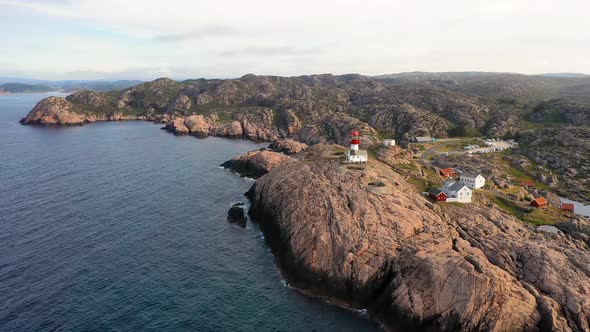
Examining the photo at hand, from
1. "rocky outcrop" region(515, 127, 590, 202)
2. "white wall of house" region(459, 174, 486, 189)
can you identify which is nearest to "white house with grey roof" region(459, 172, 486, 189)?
"white wall of house" region(459, 174, 486, 189)

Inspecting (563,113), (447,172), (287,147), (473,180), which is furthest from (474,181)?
(563,113)

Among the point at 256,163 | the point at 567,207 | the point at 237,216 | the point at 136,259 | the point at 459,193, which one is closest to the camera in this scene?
the point at 136,259

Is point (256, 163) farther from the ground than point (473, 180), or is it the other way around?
point (473, 180)

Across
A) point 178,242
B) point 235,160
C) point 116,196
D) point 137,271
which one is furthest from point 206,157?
point 137,271

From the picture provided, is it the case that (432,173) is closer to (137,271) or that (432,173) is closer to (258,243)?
(258,243)

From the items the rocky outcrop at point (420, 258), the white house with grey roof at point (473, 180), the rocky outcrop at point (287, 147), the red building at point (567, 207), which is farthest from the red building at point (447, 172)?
the rocky outcrop at point (287, 147)

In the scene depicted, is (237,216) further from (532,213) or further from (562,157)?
(562,157)
